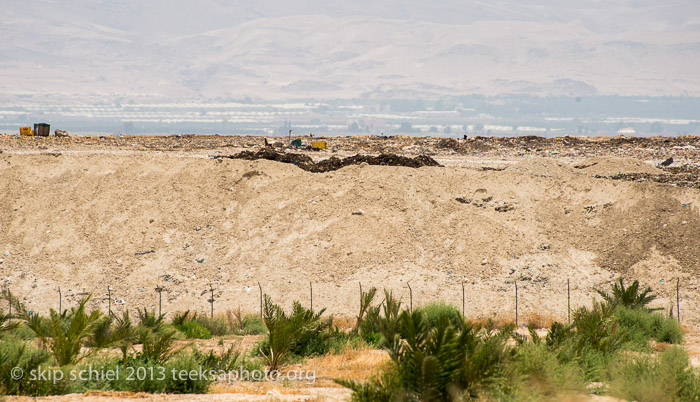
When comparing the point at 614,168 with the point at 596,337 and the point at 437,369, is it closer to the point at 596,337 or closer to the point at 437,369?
the point at 596,337

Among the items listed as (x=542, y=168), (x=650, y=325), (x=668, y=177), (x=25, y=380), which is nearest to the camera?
(x=25, y=380)

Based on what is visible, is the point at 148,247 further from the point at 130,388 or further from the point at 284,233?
the point at 130,388

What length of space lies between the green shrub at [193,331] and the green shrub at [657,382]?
9509 millimetres

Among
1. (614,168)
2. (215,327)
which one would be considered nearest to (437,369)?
(215,327)

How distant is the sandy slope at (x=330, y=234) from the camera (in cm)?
2286

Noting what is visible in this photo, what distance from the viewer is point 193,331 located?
15945 millimetres

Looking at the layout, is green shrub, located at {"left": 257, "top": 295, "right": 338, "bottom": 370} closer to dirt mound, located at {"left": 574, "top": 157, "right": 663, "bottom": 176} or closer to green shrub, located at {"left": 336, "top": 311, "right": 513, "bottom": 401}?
green shrub, located at {"left": 336, "top": 311, "right": 513, "bottom": 401}

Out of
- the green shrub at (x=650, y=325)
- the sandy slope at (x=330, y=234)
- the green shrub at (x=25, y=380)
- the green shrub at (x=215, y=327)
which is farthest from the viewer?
the sandy slope at (x=330, y=234)

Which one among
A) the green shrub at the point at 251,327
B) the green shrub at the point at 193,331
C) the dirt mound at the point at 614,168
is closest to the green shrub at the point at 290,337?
the green shrub at the point at 193,331

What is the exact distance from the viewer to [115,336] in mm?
10664

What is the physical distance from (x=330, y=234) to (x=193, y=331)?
34.6 ft

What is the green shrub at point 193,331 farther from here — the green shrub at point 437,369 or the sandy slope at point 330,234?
the green shrub at point 437,369

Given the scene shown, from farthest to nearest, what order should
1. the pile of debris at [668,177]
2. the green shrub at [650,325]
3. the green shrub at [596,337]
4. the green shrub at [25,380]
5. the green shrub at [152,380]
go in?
the pile of debris at [668,177]
the green shrub at [650,325]
the green shrub at [596,337]
the green shrub at [152,380]
the green shrub at [25,380]

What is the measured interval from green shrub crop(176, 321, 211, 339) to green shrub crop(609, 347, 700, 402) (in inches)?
374
